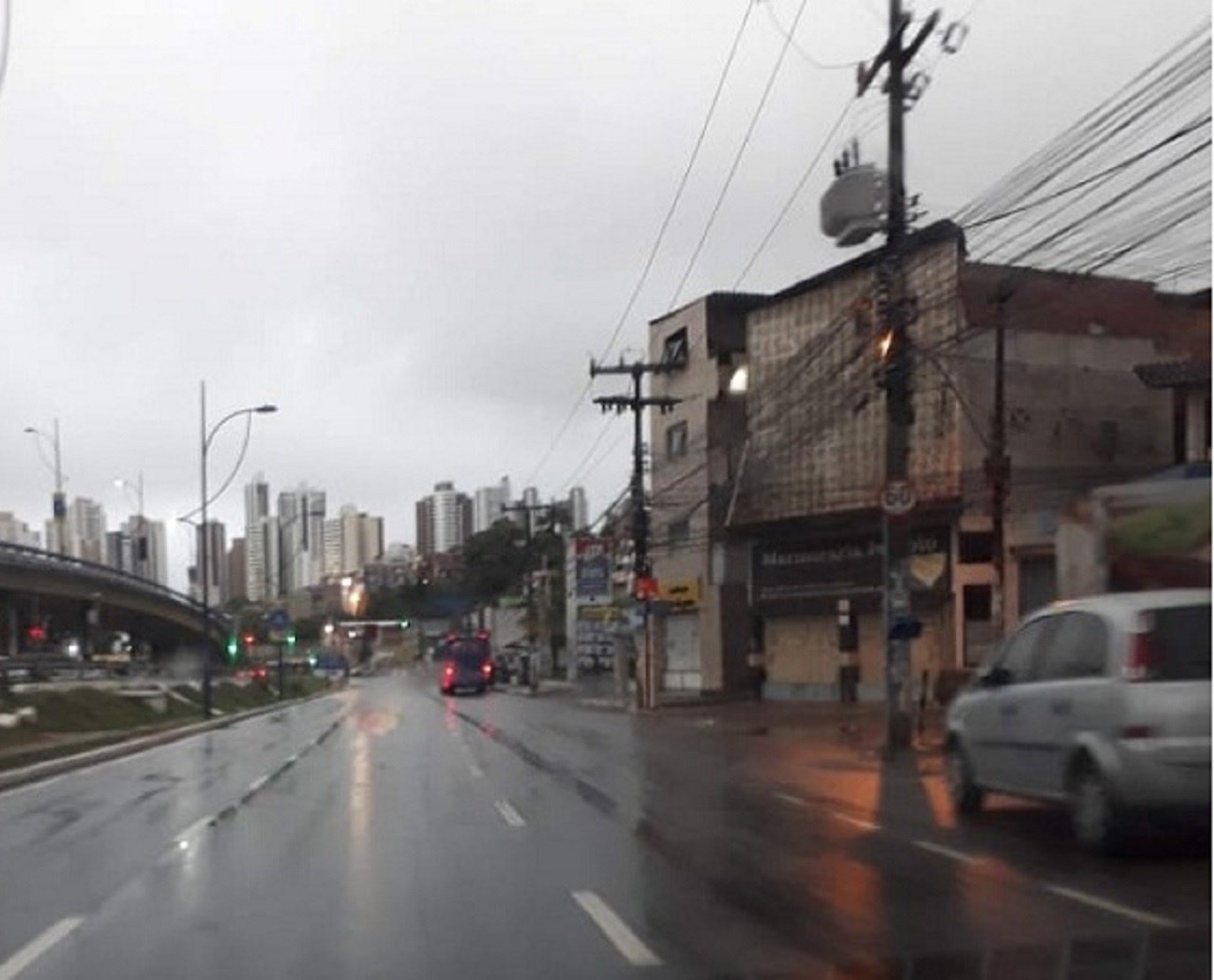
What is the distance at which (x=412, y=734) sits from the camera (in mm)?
35594

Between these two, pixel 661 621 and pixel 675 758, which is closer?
pixel 675 758

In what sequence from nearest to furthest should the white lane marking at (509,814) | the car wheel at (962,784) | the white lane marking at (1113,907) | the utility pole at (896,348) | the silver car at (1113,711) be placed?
1. the white lane marking at (1113,907)
2. the silver car at (1113,711)
3. the car wheel at (962,784)
4. the white lane marking at (509,814)
5. the utility pole at (896,348)

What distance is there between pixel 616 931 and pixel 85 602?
267ft

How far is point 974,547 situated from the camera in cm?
3959

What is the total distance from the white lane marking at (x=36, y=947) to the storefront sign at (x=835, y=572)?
31.3 meters

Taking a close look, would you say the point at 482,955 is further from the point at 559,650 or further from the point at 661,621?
the point at 559,650

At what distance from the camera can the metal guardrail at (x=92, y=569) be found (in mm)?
71688

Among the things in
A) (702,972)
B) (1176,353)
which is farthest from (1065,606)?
(1176,353)

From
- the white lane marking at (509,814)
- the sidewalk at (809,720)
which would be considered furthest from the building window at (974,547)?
the white lane marking at (509,814)

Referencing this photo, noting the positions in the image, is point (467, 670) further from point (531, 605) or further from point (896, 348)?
point (896, 348)

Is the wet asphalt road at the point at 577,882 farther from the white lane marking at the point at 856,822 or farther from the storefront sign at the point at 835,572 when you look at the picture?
the storefront sign at the point at 835,572

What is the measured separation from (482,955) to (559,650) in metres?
93.1

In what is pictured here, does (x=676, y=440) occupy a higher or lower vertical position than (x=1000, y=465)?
higher

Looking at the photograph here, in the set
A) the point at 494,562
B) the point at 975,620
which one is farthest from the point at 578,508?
the point at 975,620
